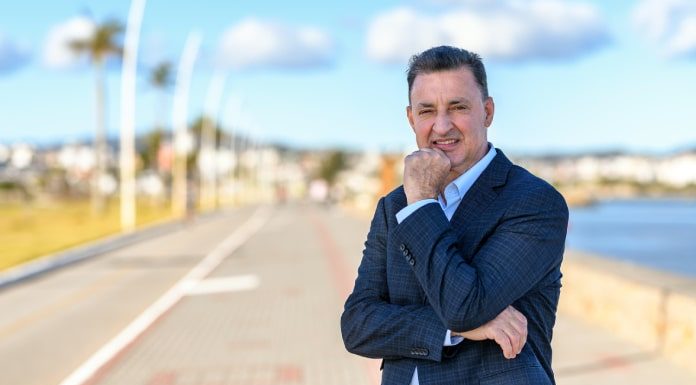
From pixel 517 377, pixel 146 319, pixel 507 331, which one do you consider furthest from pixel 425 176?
pixel 146 319

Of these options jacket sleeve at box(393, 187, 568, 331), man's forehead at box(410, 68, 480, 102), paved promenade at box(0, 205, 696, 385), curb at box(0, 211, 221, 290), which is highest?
man's forehead at box(410, 68, 480, 102)

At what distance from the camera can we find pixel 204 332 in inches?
501

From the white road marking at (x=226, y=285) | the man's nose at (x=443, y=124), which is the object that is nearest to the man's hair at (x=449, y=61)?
the man's nose at (x=443, y=124)

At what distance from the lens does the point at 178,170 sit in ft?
218

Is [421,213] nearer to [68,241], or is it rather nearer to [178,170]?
[68,241]

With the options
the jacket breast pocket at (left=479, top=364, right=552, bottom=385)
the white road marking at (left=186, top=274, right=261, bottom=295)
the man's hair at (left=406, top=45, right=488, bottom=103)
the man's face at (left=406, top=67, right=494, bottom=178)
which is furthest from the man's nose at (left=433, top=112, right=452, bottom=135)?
the white road marking at (left=186, top=274, right=261, bottom=295)

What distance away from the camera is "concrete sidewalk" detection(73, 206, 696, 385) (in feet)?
31.0

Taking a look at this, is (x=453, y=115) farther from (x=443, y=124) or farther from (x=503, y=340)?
(x=503, y=340)

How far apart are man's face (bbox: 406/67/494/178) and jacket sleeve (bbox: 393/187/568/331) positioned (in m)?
0.21

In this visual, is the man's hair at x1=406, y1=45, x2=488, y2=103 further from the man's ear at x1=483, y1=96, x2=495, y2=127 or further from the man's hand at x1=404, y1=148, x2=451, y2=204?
the man's hand at x1=404, y1=148, x2=451, y2=204

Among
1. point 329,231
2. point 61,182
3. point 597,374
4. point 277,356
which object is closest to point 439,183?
point 597,374

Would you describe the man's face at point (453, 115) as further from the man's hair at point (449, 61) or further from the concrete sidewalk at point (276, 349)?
the concrete sidewalk at point (276, 349)

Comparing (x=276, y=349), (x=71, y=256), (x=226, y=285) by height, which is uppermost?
(x=276, y=349)

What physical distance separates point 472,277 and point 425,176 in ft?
0.96
